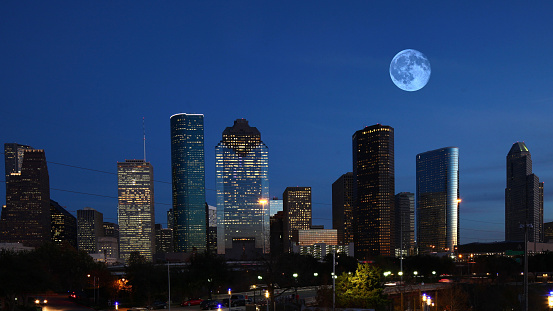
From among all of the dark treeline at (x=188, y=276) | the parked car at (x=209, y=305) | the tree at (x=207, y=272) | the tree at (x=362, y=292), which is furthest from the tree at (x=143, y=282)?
the tree at (x=362, y=292)

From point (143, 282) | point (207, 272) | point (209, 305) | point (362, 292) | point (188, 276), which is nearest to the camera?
point (362, 292)

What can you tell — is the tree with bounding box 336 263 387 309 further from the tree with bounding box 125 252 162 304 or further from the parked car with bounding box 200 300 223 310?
the tree with bounding box 125 252 162 304

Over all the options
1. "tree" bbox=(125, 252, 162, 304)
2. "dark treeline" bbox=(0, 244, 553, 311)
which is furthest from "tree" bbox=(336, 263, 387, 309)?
"tree" bbox=(125, 252, 162, 304)

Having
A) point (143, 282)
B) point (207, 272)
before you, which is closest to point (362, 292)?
point (207, 272)

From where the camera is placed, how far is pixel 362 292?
46.6 metres

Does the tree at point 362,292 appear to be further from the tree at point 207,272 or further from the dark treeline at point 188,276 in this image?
the tree at point 207,272

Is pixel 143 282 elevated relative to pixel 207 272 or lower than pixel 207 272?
lower

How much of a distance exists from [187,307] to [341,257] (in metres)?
49.7

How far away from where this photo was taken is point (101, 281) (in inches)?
2844

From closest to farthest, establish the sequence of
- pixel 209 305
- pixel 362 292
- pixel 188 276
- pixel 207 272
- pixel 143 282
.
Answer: pixel 362 292 → pixel 209 305 → pixel 143 282 → pixel 188 276 → pixel 207 272

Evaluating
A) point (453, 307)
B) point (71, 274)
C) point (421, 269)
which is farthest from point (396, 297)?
point (71, 274)

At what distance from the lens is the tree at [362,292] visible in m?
46.6

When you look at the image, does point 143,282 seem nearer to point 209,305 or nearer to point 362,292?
point 209,305

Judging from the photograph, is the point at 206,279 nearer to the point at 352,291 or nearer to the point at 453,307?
the point at 352,291
